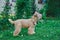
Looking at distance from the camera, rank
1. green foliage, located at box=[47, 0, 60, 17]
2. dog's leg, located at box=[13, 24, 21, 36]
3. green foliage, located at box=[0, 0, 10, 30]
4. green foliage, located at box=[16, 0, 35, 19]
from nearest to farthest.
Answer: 1. dog's leg, located at box=[13, 24, 21, 36]
2. green foliage, located at box=[0, 0, 10, 30]
3. green foliage, located at box=[16, 0, 35, 19]
4. green foliage, located at box=[47, 0, 60, 17]

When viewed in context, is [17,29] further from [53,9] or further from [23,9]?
[53,9]

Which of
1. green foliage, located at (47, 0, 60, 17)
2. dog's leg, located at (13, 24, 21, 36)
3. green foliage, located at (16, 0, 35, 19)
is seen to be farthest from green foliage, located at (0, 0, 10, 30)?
green foliage, located at (47, 0, 60, 17)

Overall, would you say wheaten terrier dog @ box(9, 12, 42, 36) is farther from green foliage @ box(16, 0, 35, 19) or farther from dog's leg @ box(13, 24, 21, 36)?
green foliage @ box(16, 0, 35, 19)

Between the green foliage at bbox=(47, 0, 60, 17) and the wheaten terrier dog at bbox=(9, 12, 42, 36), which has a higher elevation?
the wheaten terrier dog at bbox=(9, 12, 42, 36)

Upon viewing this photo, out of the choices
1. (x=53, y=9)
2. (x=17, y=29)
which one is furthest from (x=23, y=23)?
(x=53, y=9)

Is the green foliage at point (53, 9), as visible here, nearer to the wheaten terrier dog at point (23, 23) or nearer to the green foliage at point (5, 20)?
the green foliage at point (5, 20)

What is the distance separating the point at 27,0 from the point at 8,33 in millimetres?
2986

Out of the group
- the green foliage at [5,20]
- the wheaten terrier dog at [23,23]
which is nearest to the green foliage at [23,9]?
the green foliage at [5,20]

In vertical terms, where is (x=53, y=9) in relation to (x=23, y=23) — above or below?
below

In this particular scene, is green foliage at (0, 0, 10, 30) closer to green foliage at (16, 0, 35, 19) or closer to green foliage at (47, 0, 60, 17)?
green foliage at (16, 0, 35, 19)

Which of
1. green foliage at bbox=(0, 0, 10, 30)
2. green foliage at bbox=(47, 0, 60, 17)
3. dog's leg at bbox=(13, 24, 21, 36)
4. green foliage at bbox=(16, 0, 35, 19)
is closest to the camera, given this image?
dog's leg at bbox=(13, 24, 21, 36)

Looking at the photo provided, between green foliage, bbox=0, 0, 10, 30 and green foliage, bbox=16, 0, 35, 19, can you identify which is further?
green foliage, bbox=16, 0, 35, 19

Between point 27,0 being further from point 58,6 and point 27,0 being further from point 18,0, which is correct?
point 58,6

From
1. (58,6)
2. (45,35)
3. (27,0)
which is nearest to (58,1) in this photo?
(58,6)
